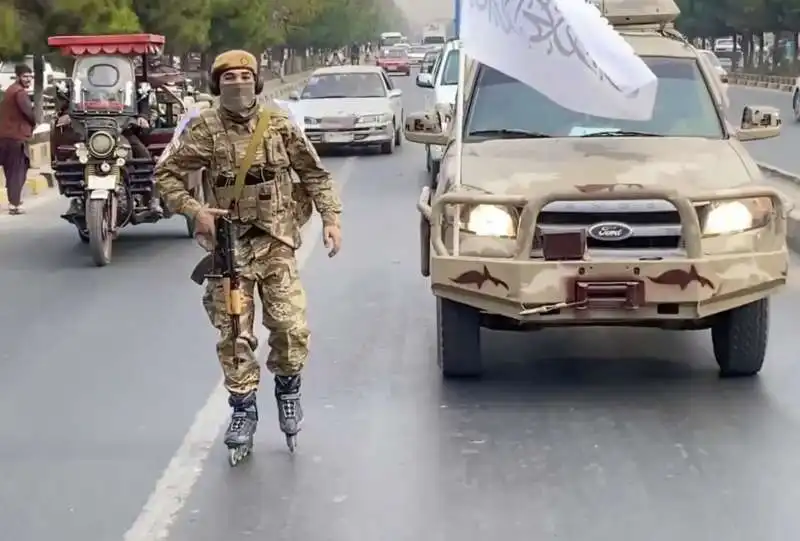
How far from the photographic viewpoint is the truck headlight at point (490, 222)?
7840 millimetres

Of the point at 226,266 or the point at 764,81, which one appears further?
the point at 764,81

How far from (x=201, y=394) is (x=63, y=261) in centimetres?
624

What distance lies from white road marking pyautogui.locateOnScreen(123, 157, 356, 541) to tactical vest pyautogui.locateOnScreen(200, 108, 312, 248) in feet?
3.61

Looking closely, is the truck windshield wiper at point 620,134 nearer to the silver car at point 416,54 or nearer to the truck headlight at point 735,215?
the truck headlight at point 735,215

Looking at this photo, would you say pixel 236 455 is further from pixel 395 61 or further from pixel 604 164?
pixel 395 61

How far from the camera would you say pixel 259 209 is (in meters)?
6.77

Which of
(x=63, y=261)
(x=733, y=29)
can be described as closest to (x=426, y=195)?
(x=63, y=261)

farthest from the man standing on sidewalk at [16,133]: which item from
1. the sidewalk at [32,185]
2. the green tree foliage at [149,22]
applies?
the green tree foliage at [149,22]

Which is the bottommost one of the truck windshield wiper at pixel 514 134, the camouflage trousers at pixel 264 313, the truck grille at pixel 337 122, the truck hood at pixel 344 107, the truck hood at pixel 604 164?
the truck grille at pixel 337 122

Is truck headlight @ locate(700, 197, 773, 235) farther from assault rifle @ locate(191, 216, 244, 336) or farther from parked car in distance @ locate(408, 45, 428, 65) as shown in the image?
parked car in distance @ locate(408, 45, 428, 65)

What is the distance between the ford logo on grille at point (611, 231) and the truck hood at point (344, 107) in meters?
18.6

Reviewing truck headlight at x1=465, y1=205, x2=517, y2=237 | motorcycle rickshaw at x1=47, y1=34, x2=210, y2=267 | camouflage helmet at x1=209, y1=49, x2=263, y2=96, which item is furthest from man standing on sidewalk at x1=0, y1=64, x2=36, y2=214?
camouflage helmet at x1=209, y1=49, x2=263, y2=96

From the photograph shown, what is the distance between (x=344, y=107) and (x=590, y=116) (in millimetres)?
17501

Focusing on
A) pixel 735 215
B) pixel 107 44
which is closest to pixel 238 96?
pixel 735 215
